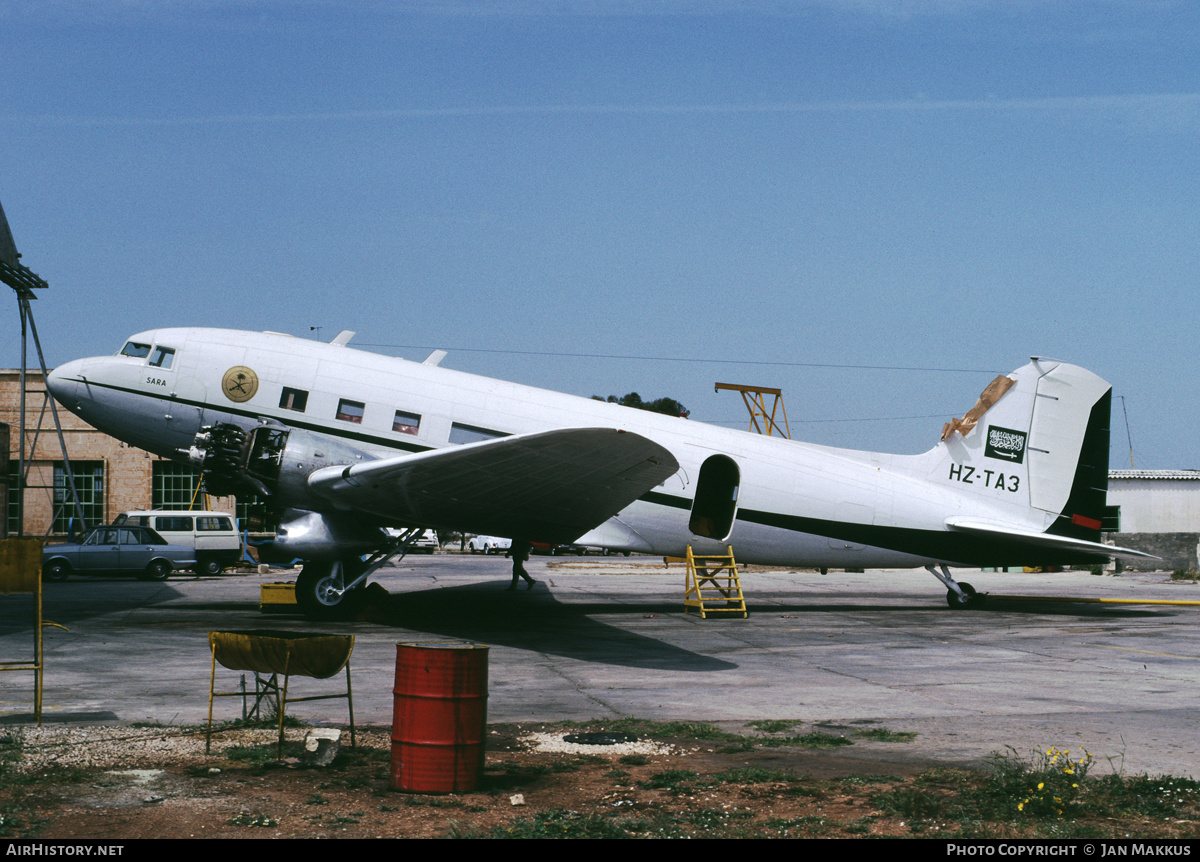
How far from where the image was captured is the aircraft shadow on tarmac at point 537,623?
1401 centimetres

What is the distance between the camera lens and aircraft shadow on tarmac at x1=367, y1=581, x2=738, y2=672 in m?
14.0

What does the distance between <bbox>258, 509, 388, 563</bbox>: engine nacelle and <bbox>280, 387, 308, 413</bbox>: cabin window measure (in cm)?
206

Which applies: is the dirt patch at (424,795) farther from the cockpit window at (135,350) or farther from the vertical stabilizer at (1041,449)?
the vertical stabilizer at (1041,449)

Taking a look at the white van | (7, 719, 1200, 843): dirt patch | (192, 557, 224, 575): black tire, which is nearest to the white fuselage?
(7, 719, 1200, 843): dirt patch

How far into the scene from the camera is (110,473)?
177 ft

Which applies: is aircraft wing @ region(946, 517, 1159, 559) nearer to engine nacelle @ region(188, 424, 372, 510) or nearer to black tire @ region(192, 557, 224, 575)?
engine nacelle @ region(188, 424, 372, 510)

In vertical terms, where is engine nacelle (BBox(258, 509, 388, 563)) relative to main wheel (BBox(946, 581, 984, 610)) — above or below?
above

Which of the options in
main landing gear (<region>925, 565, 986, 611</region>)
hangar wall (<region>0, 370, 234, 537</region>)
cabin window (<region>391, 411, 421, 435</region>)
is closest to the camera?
cabin window (<region>391, 411, 421, 435</region>)

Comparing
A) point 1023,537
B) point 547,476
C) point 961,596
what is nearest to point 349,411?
point 547,476

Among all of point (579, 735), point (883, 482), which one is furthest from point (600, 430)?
point (883, 482)

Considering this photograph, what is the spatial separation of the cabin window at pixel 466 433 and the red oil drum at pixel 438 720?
11.8 metres

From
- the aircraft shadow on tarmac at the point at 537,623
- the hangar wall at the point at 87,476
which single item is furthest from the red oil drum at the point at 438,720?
the hangar wall at the point at 87,476

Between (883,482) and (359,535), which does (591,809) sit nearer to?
(359,535)
